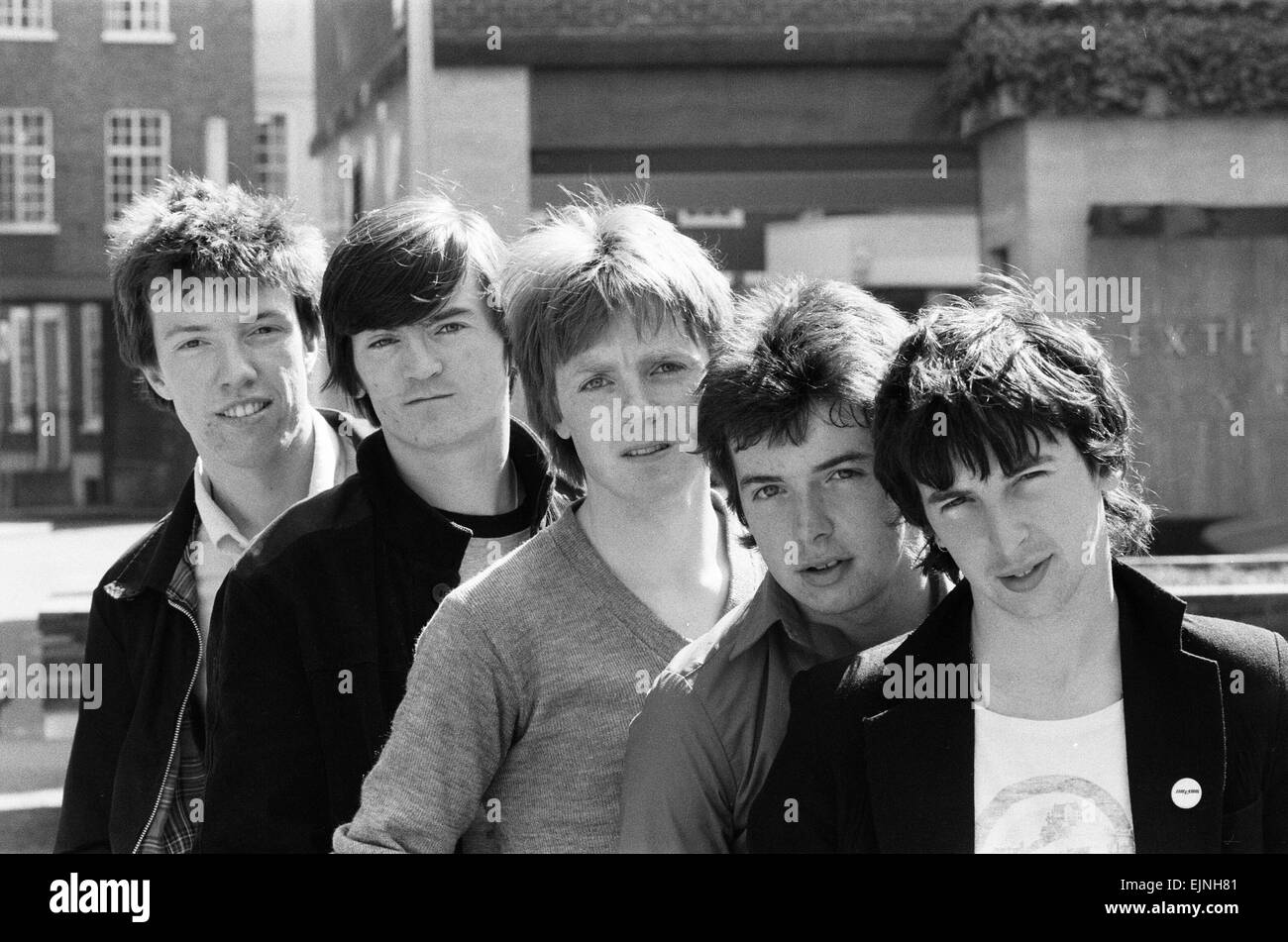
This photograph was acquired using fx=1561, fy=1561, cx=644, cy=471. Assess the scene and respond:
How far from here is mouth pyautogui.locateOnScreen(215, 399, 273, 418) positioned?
2223mm

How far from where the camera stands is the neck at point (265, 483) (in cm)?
228

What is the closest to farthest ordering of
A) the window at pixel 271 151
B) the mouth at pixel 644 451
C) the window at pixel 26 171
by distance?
the mouth at pixel 644 451, the window at pixel 271 151, the window at pixel 26 171

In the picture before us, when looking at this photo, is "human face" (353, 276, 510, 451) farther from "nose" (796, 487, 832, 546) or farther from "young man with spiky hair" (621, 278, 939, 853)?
"nose" (796, 487, 832, 546)

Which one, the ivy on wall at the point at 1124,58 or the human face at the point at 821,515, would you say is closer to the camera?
the human face at the point at 821,515

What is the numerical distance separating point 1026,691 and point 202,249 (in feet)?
4.26

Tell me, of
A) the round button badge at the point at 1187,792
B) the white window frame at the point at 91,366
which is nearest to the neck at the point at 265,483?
the round button badge at the point at 1187,792

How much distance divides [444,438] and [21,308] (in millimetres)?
9260

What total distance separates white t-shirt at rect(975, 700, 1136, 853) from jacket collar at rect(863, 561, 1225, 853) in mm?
15

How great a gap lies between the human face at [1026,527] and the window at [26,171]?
786 centimetres
